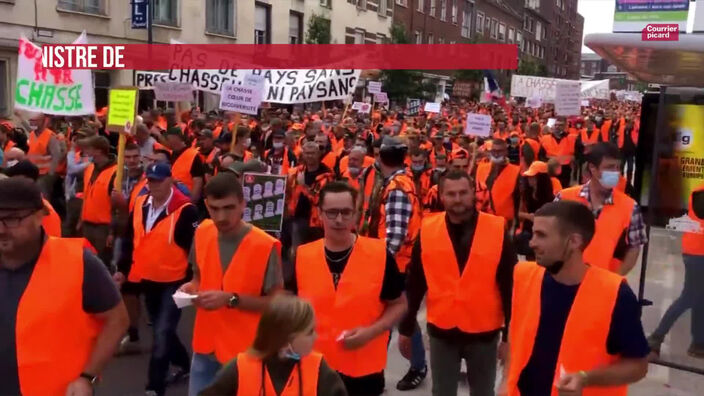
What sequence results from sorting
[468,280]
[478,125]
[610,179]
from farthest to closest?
[478,125] < [610,179] < [468,280]

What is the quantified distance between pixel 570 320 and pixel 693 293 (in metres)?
3.70

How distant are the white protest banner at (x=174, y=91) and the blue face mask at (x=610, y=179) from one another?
953 centimetres

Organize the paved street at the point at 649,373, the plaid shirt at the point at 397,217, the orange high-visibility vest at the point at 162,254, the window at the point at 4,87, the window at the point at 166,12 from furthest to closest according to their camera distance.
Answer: the window at the point at 166,12 < the window at the point at 4,87 < the paved street at the point at 649,373 < the orange high-visibility vest at the point at 162,254 < the plaid shirt at the point at 397,217

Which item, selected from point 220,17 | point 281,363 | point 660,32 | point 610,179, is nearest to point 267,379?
point 281,363

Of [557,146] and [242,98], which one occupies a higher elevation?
[242,98]

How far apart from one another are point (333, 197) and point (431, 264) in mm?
770

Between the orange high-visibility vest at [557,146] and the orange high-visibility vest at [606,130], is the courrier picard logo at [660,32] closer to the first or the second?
the orange high-visibility vest at [557,146]

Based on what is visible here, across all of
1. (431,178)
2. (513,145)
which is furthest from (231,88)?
(513,145)

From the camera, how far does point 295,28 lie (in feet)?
122

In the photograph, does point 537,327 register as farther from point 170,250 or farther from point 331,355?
point 170,250

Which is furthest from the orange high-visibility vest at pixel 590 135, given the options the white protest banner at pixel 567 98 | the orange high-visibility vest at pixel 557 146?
the white protest banner at pixel 567 98

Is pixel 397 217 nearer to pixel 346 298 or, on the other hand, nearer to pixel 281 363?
pixel 346 298

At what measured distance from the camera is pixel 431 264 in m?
4.05

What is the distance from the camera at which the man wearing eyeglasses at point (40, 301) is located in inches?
111
